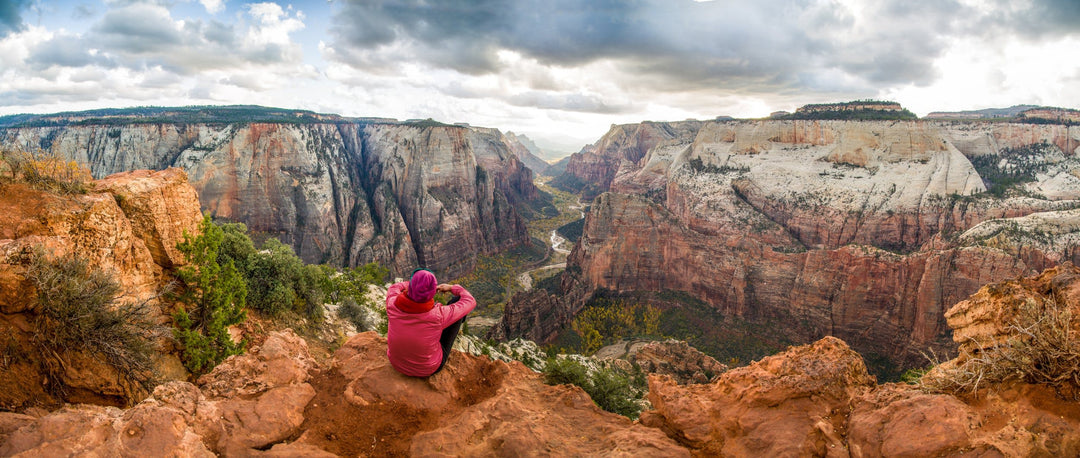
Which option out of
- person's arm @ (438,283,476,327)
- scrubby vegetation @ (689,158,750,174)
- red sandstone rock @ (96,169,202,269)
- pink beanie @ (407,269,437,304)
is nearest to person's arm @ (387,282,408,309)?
pink beanie @ (407,269,437,304)

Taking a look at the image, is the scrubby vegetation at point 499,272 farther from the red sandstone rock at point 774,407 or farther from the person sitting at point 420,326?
the red sandstone rock at point 774,407

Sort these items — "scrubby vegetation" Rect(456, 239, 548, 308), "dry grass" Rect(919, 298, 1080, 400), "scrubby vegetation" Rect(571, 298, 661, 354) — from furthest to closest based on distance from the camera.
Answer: "scrubby vegetation" Rect(456, 239, 548, 308) < "scrubby vegetation" Rect(571, 298, 661, 354) < "dry grass" Rect(919, 298, 1080, 400)

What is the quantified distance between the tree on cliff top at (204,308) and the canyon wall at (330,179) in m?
54.5

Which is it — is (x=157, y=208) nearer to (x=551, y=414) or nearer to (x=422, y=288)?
(x=422, y=288)

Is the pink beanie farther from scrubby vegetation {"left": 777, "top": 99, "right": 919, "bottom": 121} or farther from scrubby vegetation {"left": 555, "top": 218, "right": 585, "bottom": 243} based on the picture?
scrubby vegetation {"left": 555, "top": 218, "right": 585, "bottom": 243}

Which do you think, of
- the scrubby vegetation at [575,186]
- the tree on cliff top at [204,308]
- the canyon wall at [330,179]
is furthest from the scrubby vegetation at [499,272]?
the scrubby vegetation at [575,186]

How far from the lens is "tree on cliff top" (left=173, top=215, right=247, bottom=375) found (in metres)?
10.1

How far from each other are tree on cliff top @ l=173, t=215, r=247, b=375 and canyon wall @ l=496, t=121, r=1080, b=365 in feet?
109

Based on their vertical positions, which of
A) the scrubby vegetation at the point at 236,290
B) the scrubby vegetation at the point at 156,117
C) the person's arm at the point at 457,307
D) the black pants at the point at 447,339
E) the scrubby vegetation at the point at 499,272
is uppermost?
the scrubby vegetation at the point at 156,117

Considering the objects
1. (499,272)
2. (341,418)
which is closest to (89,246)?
(341,418)

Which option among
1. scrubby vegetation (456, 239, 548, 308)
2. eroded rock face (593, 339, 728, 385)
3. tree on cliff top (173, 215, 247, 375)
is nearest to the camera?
tree on cliff top (173, 215, 247, 375)

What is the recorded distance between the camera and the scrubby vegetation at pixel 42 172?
827cm

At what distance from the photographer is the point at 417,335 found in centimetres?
677

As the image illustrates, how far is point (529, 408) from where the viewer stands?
6812 millimetres
